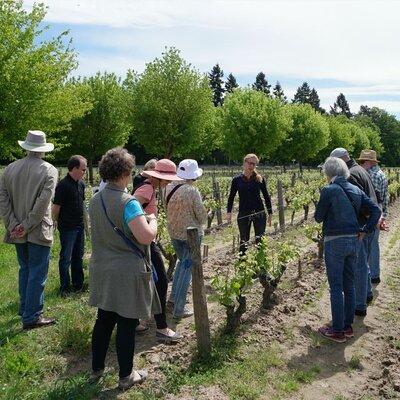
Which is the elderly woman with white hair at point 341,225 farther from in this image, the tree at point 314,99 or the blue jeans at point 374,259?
the tree at point 314,99

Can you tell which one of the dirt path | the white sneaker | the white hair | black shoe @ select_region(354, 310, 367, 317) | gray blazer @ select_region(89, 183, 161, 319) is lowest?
the dirt path

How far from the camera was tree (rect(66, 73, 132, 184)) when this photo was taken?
Result: 26.1 metres

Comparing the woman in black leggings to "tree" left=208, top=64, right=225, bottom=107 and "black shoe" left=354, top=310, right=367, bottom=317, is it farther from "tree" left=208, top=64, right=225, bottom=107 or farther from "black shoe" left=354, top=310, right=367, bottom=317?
"tree" left=208, top=64, right=225, bottom=107

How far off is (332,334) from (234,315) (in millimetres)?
1157

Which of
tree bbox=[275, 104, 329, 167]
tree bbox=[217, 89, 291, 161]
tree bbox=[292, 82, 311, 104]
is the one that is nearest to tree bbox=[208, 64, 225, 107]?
tree bbox=[292, 82, 311, 104]

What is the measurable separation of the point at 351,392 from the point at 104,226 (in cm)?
272

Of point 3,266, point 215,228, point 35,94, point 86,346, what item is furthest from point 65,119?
point 86,346

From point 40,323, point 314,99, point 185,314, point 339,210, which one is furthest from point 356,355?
point 314,99

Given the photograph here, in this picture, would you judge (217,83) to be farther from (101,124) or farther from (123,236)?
(123,236)

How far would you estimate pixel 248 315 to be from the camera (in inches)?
220

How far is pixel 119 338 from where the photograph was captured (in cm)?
370

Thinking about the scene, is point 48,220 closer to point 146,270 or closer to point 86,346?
point 86,346

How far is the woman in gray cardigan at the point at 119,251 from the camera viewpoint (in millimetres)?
3492

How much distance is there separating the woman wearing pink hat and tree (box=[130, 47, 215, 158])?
64.9ft
